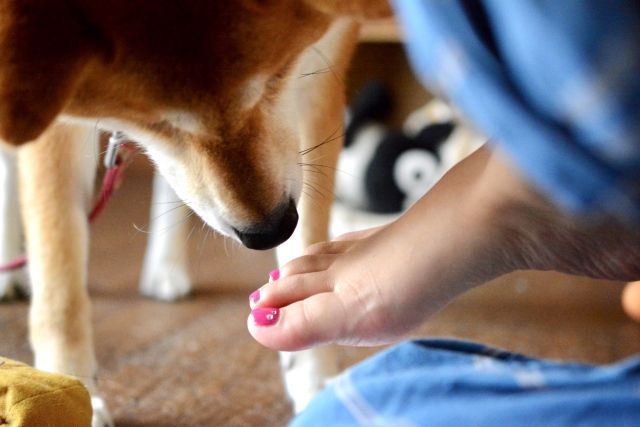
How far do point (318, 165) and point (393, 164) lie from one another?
0.91 metres

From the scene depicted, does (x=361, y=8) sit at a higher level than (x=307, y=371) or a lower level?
higher

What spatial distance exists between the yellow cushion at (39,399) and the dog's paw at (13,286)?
0.62 meters

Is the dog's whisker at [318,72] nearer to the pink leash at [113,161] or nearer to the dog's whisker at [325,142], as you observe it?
the dog's whisker at [325,142]

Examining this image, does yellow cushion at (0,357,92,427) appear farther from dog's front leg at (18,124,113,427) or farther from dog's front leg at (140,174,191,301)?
dog's front leg at (140,174,191,301)

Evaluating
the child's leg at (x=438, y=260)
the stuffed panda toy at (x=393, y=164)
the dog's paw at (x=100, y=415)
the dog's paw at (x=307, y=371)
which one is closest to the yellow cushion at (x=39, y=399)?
the dog's paw at (x=100, y=415)

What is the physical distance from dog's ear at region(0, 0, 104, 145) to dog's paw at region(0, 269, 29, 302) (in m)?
0.75

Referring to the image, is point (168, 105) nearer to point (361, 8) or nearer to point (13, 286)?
point (361, 8)

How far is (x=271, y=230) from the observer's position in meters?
0.65

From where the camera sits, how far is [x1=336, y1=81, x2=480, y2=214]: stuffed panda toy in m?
1.70

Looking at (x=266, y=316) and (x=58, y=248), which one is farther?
(x=58, y=248)

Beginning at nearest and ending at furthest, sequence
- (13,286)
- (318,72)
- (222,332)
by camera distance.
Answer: (318,72) < (222,332) < (13,286)

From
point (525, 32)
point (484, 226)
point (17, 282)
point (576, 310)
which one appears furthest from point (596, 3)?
point (17, 282)

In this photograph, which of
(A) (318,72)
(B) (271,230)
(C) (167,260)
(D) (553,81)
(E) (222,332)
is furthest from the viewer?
(C) (167,260)

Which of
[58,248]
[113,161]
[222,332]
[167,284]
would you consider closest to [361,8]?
[113,161]
